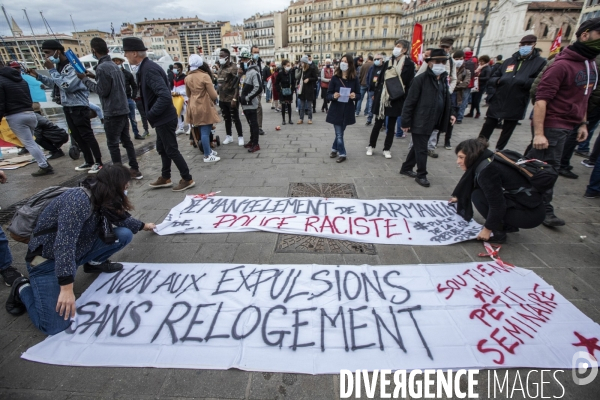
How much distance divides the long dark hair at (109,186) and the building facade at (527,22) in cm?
4134

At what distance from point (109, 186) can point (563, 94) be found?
14.8 feet

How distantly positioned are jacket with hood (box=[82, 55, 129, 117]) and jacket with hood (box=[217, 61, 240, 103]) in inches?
83.4

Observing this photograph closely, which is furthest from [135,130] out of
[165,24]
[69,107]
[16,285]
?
[165,24]

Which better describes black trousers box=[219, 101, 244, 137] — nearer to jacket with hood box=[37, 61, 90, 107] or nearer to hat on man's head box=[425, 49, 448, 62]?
jacket with hood box=[37, 61, 90, 107]

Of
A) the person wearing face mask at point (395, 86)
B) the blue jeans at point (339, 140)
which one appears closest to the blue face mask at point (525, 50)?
the person wearing face mask at point (395, 86)

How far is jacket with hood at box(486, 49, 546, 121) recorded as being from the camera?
4633 millimetres

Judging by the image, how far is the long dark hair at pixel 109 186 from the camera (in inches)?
78.4

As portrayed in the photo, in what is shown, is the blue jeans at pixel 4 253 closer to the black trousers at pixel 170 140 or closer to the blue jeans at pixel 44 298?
the blue jeans at pixel 44 298

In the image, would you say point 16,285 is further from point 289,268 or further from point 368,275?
point 368,275

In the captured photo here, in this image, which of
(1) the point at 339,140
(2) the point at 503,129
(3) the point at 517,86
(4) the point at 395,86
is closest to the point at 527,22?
(3) the point at 517,86

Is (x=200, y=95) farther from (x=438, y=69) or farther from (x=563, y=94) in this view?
(x=563, y=94)

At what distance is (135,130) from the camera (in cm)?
750

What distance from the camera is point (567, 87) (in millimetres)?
3072

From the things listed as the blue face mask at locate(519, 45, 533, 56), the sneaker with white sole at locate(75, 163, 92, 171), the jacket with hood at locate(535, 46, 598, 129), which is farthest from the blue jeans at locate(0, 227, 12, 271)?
the blue face mask at locate(519, 45, 533, 56)
